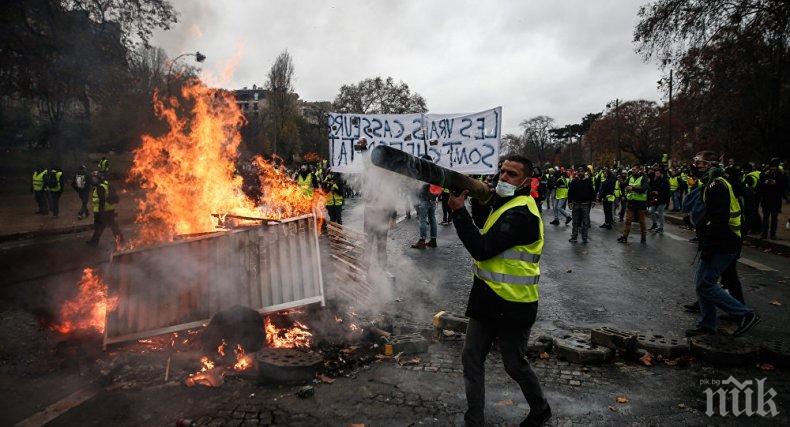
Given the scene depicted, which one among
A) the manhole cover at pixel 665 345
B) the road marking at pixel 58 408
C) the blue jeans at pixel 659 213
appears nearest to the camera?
the road marking at pixel 58 408

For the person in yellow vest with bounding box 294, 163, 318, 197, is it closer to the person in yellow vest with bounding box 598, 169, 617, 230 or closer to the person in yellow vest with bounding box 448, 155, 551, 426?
the person in yellow vest with bounding box 598, 169, 617, 230

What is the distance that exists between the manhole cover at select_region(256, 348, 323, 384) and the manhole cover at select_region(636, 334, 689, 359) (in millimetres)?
3341

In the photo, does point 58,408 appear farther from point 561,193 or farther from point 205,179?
point 561,193

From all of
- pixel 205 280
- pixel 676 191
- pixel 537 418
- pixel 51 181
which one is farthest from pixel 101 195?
pixel 676 191

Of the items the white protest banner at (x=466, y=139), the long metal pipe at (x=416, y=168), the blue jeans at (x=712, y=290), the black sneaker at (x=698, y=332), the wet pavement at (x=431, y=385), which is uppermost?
the white protest banner at (x=466, y=139)

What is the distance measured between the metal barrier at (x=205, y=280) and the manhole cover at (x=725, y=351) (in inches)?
154

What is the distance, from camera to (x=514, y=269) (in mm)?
3084

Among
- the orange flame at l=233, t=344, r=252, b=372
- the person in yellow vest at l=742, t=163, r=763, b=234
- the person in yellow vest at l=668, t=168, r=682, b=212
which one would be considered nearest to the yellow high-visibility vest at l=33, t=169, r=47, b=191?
the orange flame at l=233, t=344, r=252, b=372

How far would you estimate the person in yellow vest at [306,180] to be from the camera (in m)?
12.7

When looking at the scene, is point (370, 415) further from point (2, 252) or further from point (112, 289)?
point (2, 252)

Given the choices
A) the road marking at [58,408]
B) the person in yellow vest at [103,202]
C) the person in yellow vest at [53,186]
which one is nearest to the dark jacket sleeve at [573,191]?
the road marking at [58,408]

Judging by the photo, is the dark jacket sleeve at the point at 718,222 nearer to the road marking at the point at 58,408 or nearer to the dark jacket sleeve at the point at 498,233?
the dark jacket sleeve at the point at 498,233

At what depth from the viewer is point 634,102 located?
2457 inches

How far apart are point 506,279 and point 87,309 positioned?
5657 millimetres
